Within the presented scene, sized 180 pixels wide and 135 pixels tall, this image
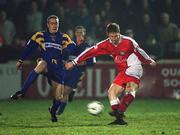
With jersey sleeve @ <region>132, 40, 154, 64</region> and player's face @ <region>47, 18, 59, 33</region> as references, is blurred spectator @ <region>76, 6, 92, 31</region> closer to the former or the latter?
player's face @ <region>47, 18, 59, 33</region>

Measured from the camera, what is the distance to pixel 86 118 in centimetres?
1270

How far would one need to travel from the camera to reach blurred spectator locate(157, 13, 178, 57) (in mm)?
18578

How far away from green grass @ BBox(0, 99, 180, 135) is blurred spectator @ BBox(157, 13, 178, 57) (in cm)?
208

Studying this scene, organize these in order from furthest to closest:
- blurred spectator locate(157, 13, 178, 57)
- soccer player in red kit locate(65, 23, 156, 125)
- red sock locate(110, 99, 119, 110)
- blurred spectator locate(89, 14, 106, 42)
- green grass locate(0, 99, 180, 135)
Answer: blurred spectator locate(89, 14, 106, 42)
blurred spectator locate(157, 13, 178, 57)
soccer player in red kit locate(65, 23, 156, 125)
red sock locate(110, 99, 119, 110)
green grass locate(0, 99, 180, 135)

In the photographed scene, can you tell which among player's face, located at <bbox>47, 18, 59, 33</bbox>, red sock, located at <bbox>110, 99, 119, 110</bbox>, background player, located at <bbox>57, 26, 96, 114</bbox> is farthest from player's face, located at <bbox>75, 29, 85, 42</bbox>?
red sock, located at <bbox>110, 99, 119, 110</bbox>

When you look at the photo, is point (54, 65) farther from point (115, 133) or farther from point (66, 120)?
point (115, 133)

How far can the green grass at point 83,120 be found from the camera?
10.1 m

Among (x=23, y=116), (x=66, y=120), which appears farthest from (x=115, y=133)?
(x=23, y=116)

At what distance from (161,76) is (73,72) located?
465 centimetres

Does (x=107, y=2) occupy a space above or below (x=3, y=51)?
above

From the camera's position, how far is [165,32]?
1872 cm

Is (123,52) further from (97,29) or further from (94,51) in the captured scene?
(97,29)

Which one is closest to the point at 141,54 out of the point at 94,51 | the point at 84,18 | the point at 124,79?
the point at 124,79

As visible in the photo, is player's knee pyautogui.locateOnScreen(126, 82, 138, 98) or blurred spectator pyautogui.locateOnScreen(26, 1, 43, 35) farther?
blurred spectator pyautogui.locateOnScreen(26, 1, 43, 35)
